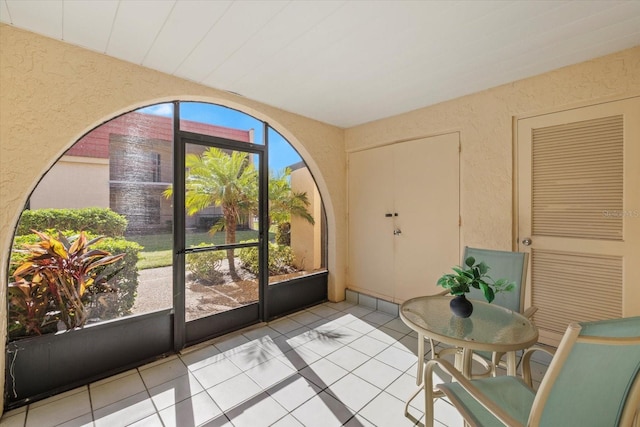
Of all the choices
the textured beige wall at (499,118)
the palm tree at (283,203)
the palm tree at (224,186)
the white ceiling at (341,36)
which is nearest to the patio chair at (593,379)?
the white ceiling at (341,36)

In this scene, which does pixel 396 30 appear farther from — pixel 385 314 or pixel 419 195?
pixel 385 314

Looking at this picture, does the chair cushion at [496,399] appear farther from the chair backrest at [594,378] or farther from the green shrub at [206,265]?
the green shrub at [206,265]

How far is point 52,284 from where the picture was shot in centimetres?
201

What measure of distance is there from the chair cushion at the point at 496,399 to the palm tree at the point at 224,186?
7.93 feet

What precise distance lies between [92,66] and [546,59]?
3585 mm

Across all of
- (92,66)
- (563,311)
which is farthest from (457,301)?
(92,66)

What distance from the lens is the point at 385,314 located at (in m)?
3.52

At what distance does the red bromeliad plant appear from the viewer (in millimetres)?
1939

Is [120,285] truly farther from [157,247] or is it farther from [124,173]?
[124,173]

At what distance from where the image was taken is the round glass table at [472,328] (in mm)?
1384

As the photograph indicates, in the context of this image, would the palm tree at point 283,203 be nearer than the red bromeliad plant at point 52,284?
No

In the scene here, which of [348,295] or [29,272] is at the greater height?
[29,272]

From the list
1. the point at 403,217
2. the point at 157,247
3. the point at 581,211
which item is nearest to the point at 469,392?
the point at 581,211

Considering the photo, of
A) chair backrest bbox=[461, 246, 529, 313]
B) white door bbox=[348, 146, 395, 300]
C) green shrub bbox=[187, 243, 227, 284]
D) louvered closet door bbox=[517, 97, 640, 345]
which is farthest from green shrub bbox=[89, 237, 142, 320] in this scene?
louvered closet door bbox=[517, 97, 640, 345]
